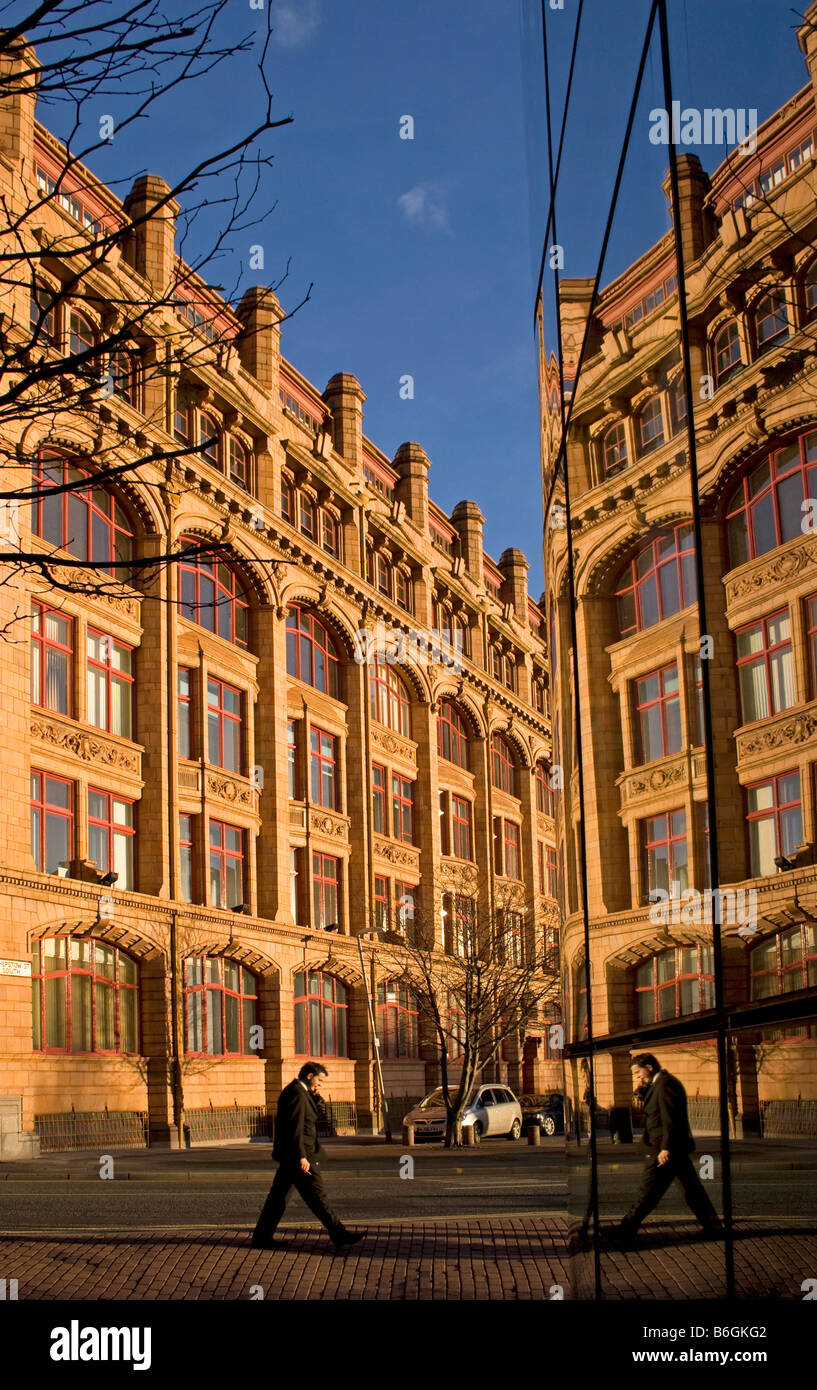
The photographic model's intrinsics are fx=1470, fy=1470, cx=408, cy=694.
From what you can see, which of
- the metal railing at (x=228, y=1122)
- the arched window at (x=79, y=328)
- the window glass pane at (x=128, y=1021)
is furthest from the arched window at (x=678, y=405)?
the metal railing at (x=228, y=1122)

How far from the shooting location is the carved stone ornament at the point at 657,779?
90.4 inches

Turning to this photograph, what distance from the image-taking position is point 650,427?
8.58 feet

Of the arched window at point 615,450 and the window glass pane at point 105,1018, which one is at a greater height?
the arched window at point 615,450

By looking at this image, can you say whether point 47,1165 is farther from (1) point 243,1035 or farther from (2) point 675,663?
(2) point 675,663

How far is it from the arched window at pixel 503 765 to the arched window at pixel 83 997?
1281 inches

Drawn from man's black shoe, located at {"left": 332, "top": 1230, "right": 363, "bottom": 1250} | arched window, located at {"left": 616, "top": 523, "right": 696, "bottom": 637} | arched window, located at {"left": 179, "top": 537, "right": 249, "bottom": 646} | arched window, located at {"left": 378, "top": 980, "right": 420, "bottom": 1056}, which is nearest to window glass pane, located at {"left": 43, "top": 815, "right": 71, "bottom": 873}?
A: arched window, located at {"left": 179, "top": 537, "right": 249, "bottom": 646}

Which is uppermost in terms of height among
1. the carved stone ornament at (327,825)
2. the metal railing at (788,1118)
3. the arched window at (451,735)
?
the arched window at (451,735)

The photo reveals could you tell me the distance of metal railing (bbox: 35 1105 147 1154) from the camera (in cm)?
3209

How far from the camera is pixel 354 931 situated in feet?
167

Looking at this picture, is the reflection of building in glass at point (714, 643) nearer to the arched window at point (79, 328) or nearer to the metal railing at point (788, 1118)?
→ the metal railing at point (788, 1118)

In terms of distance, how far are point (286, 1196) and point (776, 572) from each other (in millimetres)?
11690

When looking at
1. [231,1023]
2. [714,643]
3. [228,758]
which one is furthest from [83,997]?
[714,643]

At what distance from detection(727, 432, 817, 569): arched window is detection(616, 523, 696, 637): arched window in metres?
0.24
